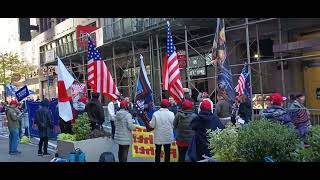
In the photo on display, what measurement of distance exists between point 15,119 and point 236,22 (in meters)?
8.58

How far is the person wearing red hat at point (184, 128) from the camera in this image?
9.81 meters

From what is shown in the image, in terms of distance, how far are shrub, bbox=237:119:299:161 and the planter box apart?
200 inches

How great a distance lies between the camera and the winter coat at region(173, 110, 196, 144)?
980 cm

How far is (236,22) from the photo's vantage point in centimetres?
1722

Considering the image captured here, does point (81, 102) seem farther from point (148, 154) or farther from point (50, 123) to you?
point (148, 154)

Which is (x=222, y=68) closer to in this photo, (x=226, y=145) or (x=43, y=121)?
(x=226, y=145)

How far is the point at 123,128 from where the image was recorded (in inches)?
407

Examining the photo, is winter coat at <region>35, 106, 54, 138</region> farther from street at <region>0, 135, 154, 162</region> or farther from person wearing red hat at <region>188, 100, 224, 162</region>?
person wearing red hat at <region>188, 100, 224, 162</region>

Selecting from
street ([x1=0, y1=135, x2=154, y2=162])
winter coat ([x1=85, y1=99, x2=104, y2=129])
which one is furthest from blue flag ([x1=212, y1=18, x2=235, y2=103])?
winter coat ([x1=85, y1=99, x2=104, y2=129])

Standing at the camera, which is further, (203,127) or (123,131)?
(123,131)

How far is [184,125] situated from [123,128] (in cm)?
141

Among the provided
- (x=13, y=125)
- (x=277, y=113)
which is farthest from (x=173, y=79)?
(x=13, y=125)

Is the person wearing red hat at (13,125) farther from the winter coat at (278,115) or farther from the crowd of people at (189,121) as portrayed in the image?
the winter coat at (278,115)

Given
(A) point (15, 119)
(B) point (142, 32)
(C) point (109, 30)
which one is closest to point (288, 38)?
(B) point (142, 32)
